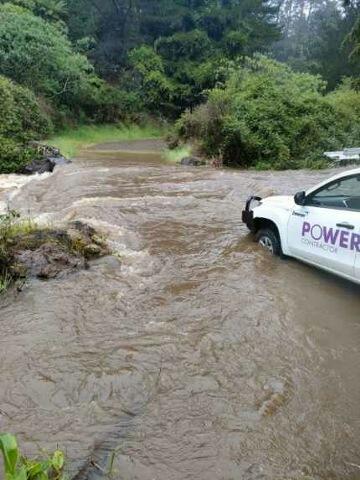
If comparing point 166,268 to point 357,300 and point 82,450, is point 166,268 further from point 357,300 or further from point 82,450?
point 82,450

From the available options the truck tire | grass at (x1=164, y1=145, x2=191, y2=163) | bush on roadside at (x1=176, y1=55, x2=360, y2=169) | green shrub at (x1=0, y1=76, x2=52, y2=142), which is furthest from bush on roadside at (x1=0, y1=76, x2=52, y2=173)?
the truck tire

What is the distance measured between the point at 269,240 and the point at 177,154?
15.2 metres

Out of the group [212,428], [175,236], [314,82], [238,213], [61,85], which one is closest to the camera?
[212,428]

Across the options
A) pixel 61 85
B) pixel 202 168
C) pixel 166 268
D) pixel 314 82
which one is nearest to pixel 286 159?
pixel 202 168

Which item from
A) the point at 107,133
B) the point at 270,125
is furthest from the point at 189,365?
the point at 107,133

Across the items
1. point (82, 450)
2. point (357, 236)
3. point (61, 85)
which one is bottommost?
point (82, 450)

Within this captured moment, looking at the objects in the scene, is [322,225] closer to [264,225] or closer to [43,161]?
[264,225]

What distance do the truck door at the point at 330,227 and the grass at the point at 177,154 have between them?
Answer: 579 inches

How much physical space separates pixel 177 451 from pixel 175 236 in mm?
5506

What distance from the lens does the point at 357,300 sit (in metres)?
5.95

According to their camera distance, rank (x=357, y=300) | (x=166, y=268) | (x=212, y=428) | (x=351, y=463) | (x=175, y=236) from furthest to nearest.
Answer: (x=175, y=236)
(x=166, y=268)
(x=357, y=300)
(x=212, y=428)
(x=351, y=463)

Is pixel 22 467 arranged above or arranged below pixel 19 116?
below

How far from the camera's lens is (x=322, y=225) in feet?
19.8

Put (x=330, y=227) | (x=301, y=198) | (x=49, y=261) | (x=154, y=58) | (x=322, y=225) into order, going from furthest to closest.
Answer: (x=154, y=58), (x=49, y=261), (x=301, y=198), (x=322, y=225), (x=330, y=227)
